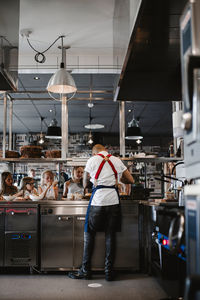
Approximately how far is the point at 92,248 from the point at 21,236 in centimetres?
105

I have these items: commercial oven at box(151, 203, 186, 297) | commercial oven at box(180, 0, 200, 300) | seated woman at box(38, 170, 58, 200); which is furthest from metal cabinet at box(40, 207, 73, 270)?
commercial oven at box(180, 0, 200, 300)

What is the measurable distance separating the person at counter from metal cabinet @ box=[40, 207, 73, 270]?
0.35 m

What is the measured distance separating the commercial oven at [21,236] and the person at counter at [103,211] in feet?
2.37

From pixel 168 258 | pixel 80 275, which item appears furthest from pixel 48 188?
pixel 168 258

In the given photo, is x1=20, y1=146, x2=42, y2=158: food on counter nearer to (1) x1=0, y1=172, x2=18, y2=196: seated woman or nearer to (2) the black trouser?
(1) x1=0, y1=172, x2=18, y2=196: seated woman

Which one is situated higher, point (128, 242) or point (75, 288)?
point (128, 242)

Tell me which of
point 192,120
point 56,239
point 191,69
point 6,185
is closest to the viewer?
point 191,69

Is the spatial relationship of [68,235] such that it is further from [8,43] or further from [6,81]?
[8,43]

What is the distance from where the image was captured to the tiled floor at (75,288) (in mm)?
3584

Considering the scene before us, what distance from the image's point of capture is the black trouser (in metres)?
4.27

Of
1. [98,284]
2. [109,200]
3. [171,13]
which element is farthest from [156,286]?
[171,13]

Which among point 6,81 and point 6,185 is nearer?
point 6,81

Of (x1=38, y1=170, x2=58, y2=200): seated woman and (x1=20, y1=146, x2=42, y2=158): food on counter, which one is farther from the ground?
(x1=20, y1=146, x2=42, y2=158): food on counter

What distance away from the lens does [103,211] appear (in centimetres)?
428
